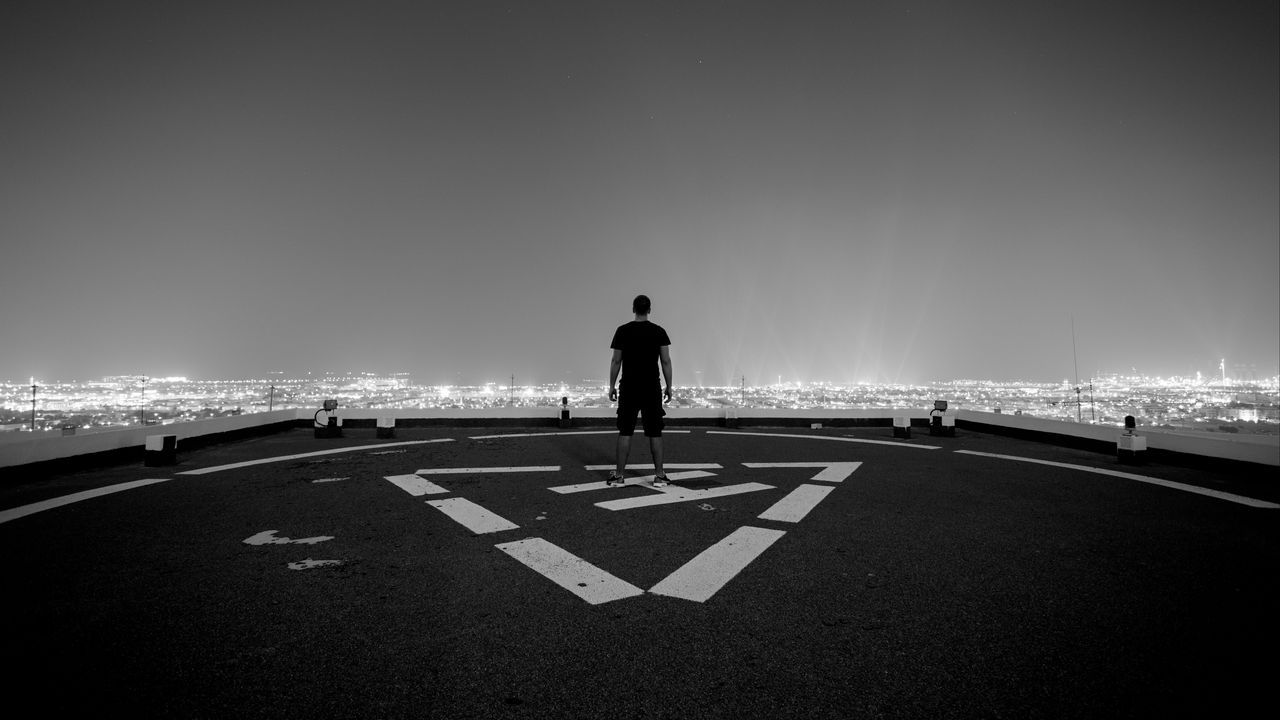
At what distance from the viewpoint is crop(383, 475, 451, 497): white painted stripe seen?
15.0ft

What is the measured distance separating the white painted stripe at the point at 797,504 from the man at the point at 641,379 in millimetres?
1188

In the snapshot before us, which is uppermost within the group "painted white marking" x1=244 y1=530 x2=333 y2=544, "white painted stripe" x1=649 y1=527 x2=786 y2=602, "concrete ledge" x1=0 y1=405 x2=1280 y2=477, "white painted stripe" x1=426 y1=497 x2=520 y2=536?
"concrete ledge" x1=0 y1=405 x2=1280 y2=477

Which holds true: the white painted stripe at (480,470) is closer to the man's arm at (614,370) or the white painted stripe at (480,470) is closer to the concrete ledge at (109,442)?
the man's arm at (614,370)

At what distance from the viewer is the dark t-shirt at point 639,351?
5.10 m

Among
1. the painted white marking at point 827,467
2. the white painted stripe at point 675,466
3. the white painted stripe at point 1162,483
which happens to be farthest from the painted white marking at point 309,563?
the white painted stripe at point 1162,483

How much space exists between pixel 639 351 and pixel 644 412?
0.61 m

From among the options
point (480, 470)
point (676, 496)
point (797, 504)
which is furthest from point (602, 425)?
point (797, 504)

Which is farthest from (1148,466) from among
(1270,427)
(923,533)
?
(923,533)

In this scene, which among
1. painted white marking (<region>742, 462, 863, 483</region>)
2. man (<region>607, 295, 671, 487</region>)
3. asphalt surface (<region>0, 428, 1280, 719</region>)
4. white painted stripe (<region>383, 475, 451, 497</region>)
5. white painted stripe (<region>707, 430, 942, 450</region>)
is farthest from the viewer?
white painted stripe (<region>707, 430, 942, 450</region>)

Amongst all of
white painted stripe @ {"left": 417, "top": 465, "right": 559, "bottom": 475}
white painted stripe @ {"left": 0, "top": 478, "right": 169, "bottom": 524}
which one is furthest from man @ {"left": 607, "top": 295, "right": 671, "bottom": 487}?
white painted stripe @ {"left": 0, "top": 478, "right": 169, "bottom": 524}

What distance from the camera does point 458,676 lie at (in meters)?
1.69

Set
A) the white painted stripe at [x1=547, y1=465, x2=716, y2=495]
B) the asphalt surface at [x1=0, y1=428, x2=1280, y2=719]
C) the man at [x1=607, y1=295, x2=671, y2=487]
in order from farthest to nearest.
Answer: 1. the man at [x1=607, y1=295, x2=671, y2=487]
2. the white painted stripe at [x1=547, y1=465, x2=716, y2=495]
3. the asphalt surface at [x1=0, y1=428, x2=1280, y2=719]

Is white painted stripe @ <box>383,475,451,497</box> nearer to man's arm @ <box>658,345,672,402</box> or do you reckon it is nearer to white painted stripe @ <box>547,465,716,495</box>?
white painted stripe @ <box>547,465,716,495</box>

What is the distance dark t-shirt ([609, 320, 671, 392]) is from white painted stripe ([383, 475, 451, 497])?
1.96 meters
